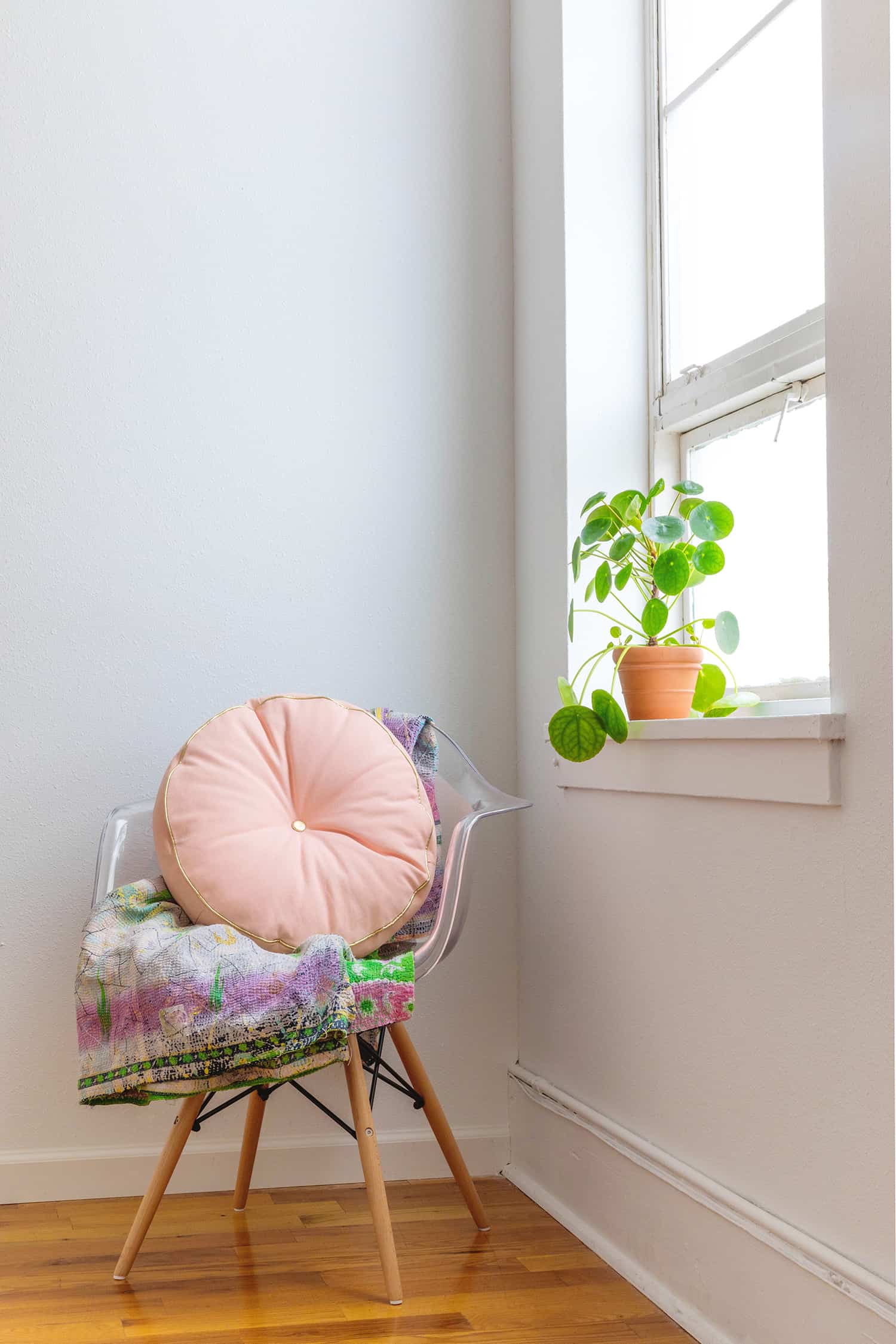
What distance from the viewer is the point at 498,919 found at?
2361mm

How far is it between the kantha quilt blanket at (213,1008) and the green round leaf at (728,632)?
0.62 meters

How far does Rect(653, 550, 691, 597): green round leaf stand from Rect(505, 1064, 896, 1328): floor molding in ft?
2.61

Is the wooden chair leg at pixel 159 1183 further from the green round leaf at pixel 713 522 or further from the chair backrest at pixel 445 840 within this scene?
the green round leaf at pixel 713 522

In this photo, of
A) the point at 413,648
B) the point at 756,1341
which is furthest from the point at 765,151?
the point at 756,1341

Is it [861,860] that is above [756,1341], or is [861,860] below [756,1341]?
above

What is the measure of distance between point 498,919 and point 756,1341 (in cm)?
100

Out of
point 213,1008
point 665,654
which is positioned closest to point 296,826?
point 213,1008

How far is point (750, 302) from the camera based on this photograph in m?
1.88

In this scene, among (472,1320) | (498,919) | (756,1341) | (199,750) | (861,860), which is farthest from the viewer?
(498,919)

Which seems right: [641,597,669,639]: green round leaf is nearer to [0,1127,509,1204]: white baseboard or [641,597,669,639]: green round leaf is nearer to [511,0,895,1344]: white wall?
[511,0,895,1344]: white wall

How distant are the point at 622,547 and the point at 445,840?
0.62 metres

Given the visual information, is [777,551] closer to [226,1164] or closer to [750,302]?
[750,302]

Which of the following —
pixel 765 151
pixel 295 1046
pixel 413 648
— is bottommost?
pixel 295 1046

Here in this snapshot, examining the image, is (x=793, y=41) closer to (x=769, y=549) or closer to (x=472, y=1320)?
(x=769, y=549)
